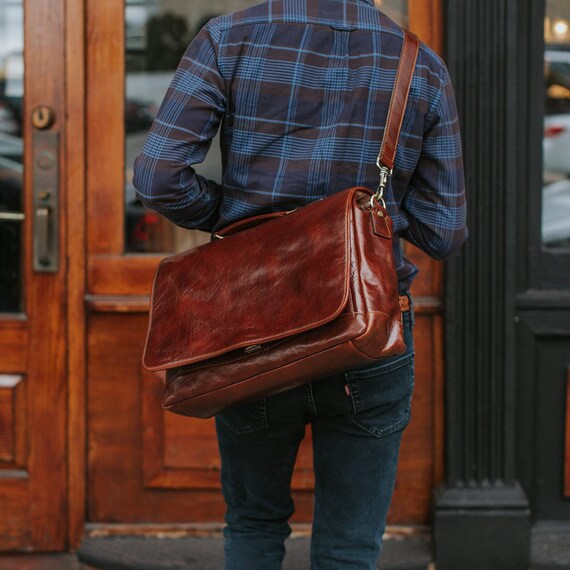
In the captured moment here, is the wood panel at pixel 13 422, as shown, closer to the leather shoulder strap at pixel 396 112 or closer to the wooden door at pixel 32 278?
the wooden door at pixel 32 278

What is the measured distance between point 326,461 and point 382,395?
188mm

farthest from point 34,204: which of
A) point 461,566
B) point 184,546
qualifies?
point 461,566

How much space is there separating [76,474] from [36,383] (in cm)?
32

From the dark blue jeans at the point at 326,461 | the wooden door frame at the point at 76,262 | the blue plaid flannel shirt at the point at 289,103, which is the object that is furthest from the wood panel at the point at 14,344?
the blue plaid flannel shirt at the point at 289,103

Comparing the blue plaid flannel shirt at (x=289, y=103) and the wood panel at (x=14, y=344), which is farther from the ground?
the blue plaid flannel shirt at (x=289, y=103)

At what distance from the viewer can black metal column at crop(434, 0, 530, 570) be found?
9.20 ft

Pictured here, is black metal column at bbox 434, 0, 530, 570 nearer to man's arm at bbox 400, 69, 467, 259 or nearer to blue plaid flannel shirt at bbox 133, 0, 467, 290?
man's arm at bbox 400, 69, 467, 259

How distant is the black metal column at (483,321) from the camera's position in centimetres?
280

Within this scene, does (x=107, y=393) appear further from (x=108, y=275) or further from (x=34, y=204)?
(x=34, y=204)

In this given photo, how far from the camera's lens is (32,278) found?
118 inches

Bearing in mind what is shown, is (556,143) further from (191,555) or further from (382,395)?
(191,555)

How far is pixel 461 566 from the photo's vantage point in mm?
2881

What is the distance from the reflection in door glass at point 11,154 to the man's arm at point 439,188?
1551 mm

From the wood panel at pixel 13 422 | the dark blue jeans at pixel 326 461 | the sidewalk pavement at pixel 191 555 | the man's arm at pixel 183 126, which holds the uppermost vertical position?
the man's arm at pixel 183 126
